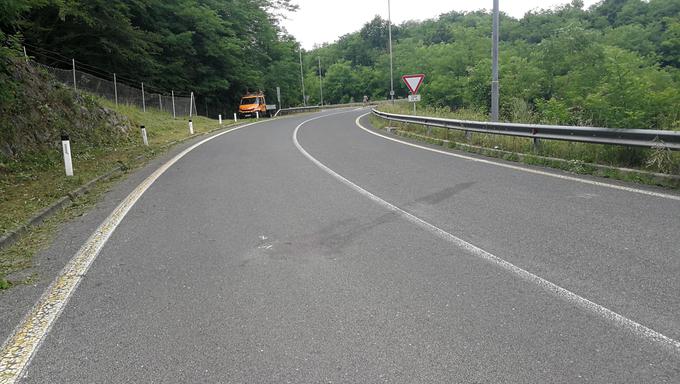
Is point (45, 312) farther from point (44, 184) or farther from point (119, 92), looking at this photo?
point (119, 92)

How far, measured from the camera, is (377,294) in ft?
14.4

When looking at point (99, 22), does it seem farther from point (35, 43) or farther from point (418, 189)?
point (418, 189)

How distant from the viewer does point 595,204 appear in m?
7.14

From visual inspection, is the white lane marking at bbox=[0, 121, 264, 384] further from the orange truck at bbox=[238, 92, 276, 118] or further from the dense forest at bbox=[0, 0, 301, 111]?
the orange truck at bbox=[238, 92, 276, 118]

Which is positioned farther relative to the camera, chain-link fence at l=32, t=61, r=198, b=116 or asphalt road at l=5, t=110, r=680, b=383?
chain-link fence at l=32, t=61, r=198, b=116

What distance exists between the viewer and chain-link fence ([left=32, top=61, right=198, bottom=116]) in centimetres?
2185

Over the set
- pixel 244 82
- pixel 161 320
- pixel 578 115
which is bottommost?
pixel 161 320

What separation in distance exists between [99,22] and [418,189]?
85.2 ft

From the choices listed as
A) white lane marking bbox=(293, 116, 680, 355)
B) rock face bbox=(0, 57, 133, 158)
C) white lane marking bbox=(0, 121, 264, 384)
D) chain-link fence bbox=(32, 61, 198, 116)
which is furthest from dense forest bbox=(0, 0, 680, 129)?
white lane marking bbox=(0, 121, 264, 384)

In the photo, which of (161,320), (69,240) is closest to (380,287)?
(161,320)

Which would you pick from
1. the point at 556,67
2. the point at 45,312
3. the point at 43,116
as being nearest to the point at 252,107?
the point at 556,67

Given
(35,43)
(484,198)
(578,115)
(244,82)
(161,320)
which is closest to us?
(161,320)

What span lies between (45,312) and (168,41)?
3893 centimetres

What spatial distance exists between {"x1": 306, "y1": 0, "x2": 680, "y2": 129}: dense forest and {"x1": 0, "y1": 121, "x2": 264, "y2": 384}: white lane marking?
370 inches
